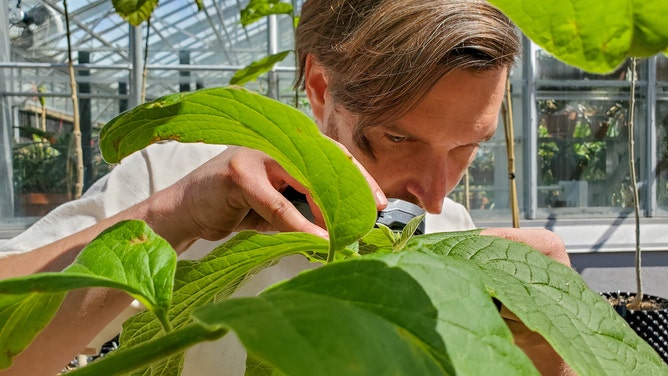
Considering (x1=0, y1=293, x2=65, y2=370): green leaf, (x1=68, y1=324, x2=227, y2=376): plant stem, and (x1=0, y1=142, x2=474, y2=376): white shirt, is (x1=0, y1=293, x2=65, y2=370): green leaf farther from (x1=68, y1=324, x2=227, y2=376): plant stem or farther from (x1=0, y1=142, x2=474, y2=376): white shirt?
(x1=0, y1=142, x2=474, y2=376): white shirt

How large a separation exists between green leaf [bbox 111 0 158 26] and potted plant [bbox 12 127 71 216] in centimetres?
179

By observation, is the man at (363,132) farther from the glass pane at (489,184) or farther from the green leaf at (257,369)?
the glass pane at (489,184)

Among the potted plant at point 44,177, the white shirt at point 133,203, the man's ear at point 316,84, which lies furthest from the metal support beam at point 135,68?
the man's ear at point 316,84

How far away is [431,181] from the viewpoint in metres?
0.66

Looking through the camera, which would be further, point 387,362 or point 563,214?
point 563,214

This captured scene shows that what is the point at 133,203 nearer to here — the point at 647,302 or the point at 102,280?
the point at 102,280

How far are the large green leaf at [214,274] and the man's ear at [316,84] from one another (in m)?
0.51

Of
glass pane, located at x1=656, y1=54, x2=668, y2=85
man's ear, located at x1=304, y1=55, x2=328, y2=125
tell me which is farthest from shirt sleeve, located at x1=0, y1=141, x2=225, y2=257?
glass pane, located at x1=656, y1=54, x2=668, y2=85

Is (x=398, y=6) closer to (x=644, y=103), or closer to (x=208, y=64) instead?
(x=208, y=64)

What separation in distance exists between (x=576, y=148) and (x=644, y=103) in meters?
0.45

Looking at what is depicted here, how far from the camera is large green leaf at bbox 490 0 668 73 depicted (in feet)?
0.36

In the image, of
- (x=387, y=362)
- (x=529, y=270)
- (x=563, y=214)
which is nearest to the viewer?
(x=387, y=362)

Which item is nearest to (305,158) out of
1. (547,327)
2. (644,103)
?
(547,327)

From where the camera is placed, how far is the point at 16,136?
3.09 metres
